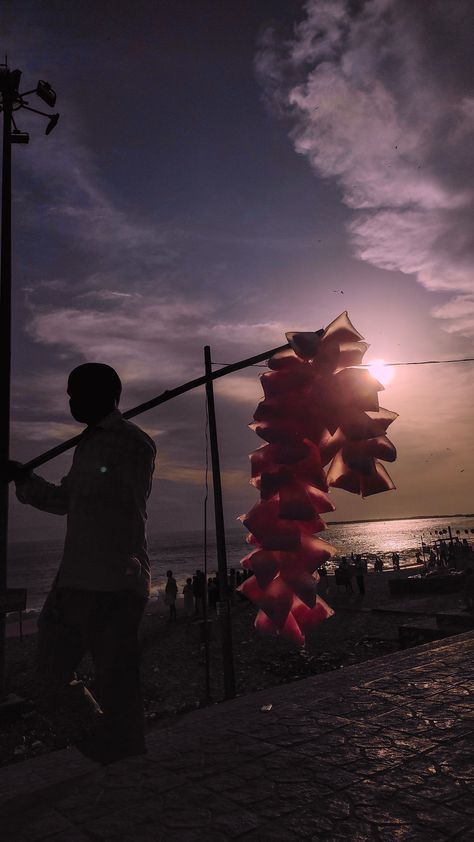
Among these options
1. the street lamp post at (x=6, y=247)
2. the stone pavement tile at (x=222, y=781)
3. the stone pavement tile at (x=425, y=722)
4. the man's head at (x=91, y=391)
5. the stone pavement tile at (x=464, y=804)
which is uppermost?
the street lamp post at (x=6, y=247)

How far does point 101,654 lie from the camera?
8.99ft

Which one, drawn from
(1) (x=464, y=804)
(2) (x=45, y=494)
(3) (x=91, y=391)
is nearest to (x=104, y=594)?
(2) (x=45, y=494)

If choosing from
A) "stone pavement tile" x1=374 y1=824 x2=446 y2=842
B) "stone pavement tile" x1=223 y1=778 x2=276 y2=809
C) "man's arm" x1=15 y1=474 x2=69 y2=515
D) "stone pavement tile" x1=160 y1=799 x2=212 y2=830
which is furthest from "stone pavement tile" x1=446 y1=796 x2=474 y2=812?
"man's arm" x1=15 y1=474 x2=69 y2=515

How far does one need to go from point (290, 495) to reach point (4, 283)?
788cm

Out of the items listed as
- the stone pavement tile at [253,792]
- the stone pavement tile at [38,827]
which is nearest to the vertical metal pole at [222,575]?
the stone pavement tile at [253,792]

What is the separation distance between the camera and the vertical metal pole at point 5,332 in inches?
291

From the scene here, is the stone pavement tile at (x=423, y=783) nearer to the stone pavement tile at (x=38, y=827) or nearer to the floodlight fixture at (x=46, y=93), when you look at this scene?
the stone pavement tile at (x=38, y=827)

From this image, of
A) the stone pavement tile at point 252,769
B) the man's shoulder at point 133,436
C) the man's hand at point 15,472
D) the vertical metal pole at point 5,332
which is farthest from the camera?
the vertical metal pole at point 5,332

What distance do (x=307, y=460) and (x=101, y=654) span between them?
1.54m

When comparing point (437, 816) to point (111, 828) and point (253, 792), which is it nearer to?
point (253, 792)

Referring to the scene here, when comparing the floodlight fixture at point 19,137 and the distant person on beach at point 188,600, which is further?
the distant person on beach at point 188,600

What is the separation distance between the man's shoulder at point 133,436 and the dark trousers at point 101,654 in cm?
74

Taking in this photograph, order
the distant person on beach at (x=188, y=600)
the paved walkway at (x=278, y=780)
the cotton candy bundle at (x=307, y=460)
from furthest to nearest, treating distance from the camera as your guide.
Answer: the distant person on beach at (x=188, y=600) < the paved walkway at (x=278, y=780) < the cotton candy bundle at (x=307, y=460)

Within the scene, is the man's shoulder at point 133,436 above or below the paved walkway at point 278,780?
above
